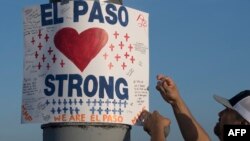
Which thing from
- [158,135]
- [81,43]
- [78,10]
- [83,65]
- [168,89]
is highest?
[78,10]

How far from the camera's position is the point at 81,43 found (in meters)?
5.55

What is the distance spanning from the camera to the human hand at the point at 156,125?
5297 millimetres

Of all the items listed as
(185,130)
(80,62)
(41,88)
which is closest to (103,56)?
(80,62)

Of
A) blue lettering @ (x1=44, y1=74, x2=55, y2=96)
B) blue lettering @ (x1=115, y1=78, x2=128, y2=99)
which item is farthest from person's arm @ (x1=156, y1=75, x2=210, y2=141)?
blue lettering @ (x1=44, y1=74, x2=55, y2=96)

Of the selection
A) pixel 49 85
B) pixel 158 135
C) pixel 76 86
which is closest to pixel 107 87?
pixel 76 86

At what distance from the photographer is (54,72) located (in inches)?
219

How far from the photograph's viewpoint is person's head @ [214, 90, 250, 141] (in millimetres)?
5066

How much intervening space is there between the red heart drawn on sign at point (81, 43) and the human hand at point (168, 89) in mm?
583

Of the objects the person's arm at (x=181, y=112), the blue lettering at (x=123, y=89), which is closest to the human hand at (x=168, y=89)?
the person's arm at (x=181, y=112)

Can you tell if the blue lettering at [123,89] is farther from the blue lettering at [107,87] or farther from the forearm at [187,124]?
the forearm at [187,124]

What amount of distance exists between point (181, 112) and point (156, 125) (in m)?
0.24

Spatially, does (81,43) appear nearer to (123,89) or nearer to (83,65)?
(83,65)

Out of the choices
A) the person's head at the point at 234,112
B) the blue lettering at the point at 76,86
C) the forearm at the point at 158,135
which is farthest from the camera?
the blue lettering at the point at 76,86

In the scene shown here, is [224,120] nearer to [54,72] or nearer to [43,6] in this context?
[54,72]
